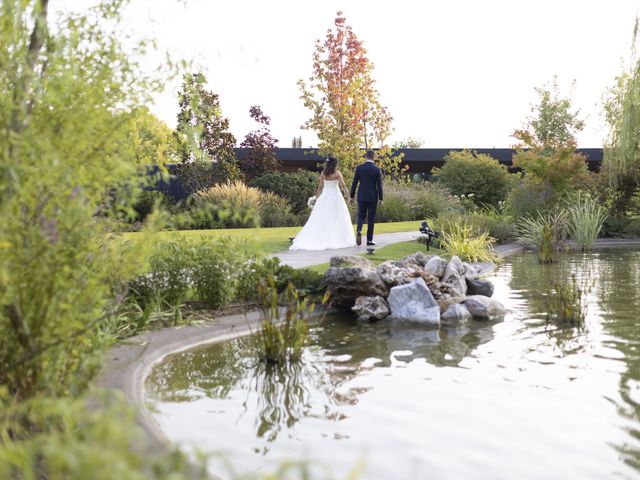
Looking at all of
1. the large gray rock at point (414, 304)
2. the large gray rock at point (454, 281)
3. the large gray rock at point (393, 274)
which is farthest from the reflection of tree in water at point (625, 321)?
the large gray rock at point (393, 274)

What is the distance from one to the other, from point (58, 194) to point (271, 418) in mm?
2465

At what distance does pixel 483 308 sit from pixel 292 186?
1856 cm

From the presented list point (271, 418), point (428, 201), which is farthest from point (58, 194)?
point (428, 201)

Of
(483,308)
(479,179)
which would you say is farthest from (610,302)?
(479,179)

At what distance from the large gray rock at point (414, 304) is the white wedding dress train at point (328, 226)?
629 cm

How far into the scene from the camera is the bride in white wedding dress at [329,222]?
53.2 feet

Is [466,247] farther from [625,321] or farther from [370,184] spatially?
[625,321]

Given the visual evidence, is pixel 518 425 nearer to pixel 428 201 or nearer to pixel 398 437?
pixel 398 437

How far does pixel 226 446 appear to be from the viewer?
4949 millimetres

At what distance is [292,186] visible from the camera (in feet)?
91.5

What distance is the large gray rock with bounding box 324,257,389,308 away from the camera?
9906mm

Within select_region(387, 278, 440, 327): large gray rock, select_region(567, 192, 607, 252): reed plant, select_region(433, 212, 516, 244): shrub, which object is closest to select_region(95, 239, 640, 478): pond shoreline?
select_region(387, 278, 440, 327): large gray rock

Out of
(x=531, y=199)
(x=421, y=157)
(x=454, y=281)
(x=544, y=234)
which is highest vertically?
(x=421, y=157)

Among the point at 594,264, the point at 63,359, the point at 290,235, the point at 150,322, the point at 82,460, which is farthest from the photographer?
the point at 290,235
